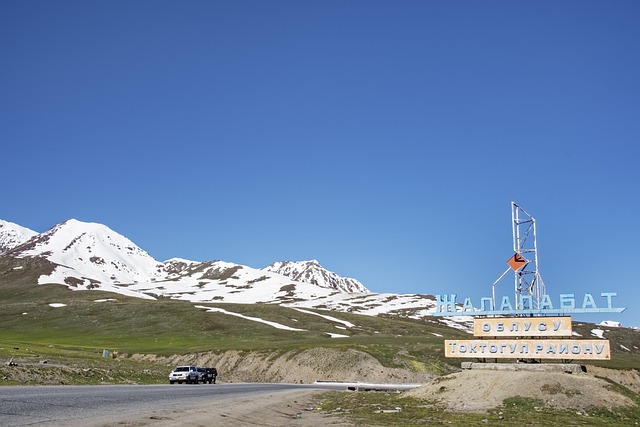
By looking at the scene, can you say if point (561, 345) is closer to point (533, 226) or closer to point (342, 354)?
point (533, 226)

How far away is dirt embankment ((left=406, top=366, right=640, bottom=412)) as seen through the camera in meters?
34.5

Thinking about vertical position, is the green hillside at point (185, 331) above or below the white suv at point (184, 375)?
above

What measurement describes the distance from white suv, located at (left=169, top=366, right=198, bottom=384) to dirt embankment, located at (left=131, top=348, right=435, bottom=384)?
15.0 meters

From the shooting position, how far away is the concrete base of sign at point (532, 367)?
4041cm

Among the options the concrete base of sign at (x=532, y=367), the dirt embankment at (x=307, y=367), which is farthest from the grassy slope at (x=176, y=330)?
the concrete base of sign at (x=532, y=367)

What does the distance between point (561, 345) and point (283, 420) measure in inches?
917

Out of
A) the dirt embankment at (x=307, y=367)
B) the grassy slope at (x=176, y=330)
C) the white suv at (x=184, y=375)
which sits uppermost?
the grassy slope at (x=176, y=330)

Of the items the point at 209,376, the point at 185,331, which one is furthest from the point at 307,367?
the point at 185,331

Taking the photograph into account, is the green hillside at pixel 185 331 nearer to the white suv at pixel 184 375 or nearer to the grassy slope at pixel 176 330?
the grassy slope at pixel 176 330

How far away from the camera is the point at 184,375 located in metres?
58.1

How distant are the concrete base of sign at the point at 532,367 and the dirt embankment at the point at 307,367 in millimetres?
28011

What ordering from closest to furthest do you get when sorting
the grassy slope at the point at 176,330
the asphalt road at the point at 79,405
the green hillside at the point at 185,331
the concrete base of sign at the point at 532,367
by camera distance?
the asphalt road at the point at 79,405, the concrete base of sign at the point at 532,367, the green hillside at the point at 185,331, the grassy slope at the point at 176,330

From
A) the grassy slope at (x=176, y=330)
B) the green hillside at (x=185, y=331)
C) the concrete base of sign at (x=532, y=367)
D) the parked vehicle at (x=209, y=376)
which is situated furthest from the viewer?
the grassy slope at (x=176, y=330)

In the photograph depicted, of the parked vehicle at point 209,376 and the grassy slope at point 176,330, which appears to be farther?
the grassy slope at point 176,330
